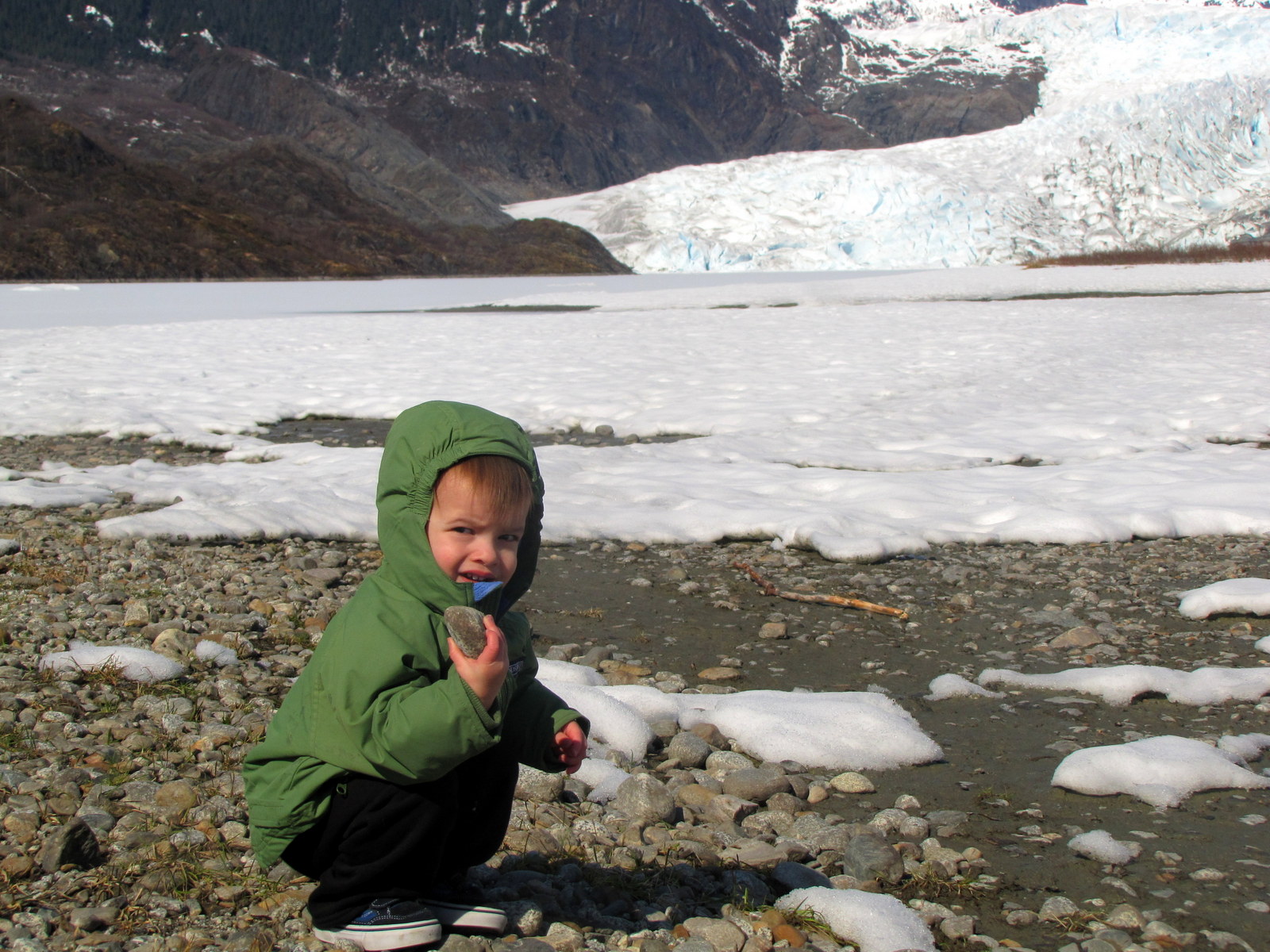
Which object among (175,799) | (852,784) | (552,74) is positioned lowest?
(852,784)

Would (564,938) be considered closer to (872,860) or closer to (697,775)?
(872,860)

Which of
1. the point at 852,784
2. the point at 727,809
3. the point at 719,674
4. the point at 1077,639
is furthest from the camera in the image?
the point at 1077,639

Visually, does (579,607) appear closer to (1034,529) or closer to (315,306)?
(1034,529)

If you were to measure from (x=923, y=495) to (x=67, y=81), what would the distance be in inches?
4451

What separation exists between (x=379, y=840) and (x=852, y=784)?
1165 millimetres

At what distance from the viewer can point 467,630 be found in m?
1.49

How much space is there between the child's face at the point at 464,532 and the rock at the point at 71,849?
34.3 inches

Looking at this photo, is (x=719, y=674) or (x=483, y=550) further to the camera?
(x=719, y=674)

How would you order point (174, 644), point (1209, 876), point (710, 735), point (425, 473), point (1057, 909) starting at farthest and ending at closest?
point (174, 644), point (710, 735), point (1209, 876), point (1057, 909), point (425, 473)

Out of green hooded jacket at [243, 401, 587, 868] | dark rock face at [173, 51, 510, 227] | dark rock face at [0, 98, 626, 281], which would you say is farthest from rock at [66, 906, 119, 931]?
dark rock face at [173, 51, 510, 227]

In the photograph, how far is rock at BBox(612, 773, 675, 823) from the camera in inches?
87.1

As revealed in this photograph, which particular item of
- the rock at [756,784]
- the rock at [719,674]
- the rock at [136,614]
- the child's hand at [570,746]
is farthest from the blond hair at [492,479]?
the rock at [136,614]

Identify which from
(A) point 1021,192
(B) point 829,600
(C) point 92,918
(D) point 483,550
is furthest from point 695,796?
(A) point 1021,192

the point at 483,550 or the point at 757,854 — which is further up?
the point at 483,550
